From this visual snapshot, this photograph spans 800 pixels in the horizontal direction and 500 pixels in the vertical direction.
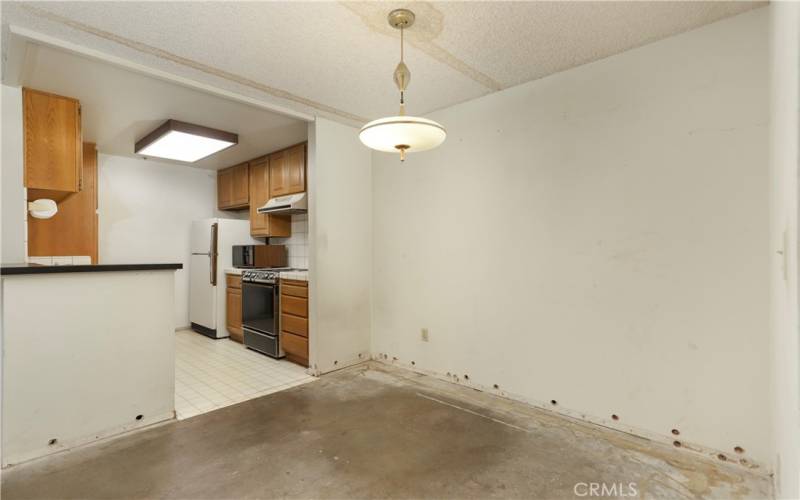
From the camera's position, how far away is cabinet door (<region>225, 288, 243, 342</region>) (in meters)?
4.63

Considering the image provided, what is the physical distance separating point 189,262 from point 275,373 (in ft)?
9.03

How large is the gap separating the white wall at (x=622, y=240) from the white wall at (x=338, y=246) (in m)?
0.80

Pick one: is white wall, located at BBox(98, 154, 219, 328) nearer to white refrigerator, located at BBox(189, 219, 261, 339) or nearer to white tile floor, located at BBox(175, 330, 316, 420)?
white refrigerator, located at BBox(189, 219, 261, 339)

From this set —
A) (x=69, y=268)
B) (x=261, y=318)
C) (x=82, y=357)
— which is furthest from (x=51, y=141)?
(x=261, y=318)

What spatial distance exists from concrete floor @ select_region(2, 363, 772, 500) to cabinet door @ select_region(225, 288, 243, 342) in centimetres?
206

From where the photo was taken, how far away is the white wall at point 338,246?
11.5 ft

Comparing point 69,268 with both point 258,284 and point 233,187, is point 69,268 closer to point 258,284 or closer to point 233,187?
point 258,284

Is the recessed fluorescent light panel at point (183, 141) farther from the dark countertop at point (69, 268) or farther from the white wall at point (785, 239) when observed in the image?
the white wall at point (785, 239)

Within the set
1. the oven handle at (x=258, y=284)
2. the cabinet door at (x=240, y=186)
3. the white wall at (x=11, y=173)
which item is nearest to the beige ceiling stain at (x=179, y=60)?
the white wall at (x=11, y=173)

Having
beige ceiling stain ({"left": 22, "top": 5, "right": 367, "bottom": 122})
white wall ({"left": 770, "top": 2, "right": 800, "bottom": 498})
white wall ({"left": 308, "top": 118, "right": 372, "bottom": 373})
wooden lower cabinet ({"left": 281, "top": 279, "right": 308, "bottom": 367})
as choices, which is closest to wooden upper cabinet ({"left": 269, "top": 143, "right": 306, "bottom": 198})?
white wall ({"left": 308, "top": 118, "right": 372, "bottom": 373})

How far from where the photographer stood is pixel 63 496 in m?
1.75

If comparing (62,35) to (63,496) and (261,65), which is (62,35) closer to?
(261,65)

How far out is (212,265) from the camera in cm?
482

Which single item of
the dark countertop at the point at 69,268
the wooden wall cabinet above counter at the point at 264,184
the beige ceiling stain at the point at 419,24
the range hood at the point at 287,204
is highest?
the beige ceiling stain at the point at 419,24
